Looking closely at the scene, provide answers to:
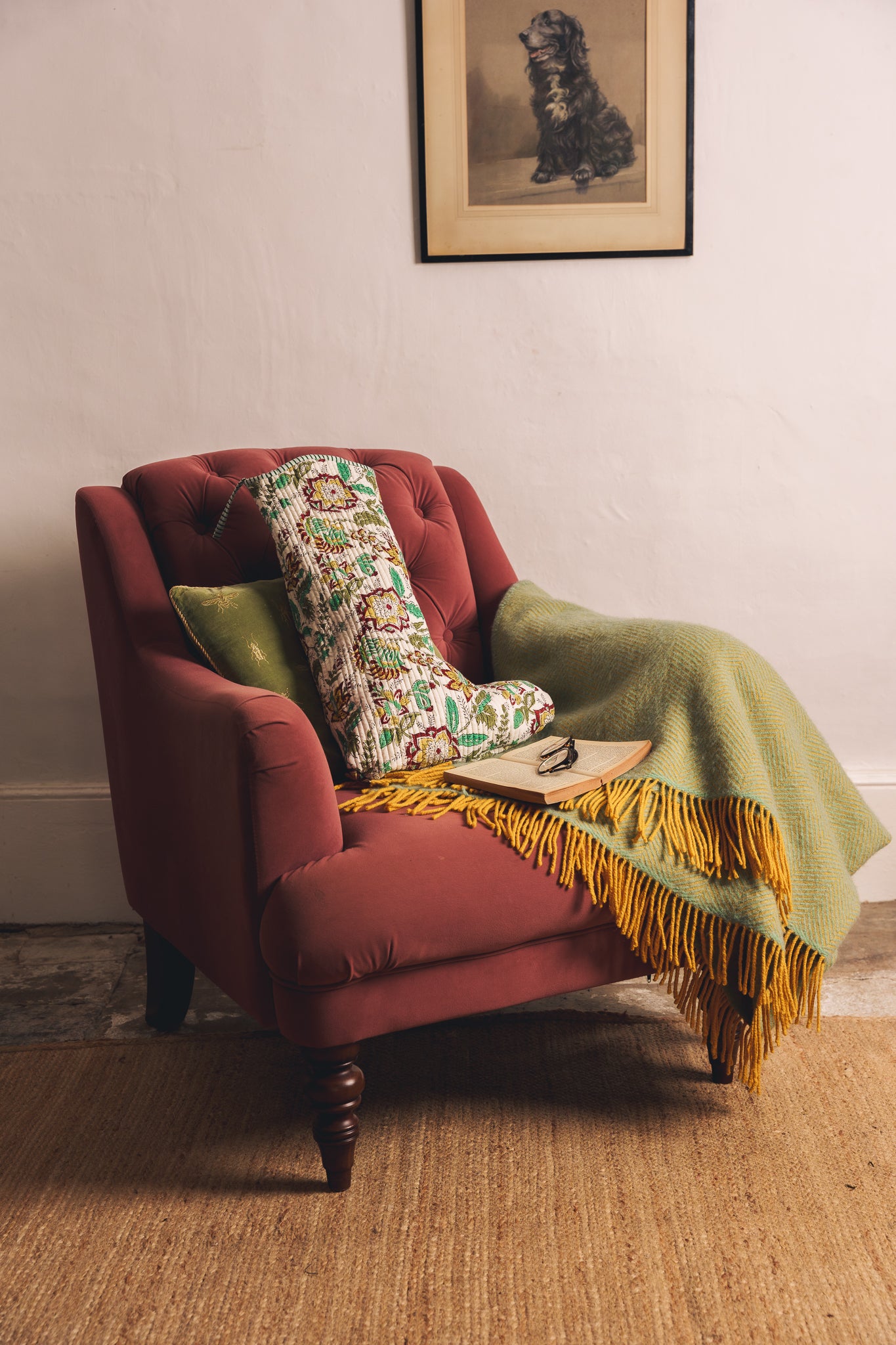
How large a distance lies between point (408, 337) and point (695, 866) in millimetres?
1339

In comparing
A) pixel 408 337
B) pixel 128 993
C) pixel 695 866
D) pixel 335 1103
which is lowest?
pixel 128 993

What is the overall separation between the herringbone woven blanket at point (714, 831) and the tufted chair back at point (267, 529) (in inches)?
16.0

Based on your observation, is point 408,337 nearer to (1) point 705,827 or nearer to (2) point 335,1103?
(1) point 705,827

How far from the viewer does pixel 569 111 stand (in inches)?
78.8

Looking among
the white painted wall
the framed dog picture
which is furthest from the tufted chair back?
the framed dog picture

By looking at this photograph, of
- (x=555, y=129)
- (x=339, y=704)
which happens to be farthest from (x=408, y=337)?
(x=339, y=704)

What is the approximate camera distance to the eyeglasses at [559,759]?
1.32 m

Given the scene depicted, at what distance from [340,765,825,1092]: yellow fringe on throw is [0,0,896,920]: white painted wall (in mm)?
979

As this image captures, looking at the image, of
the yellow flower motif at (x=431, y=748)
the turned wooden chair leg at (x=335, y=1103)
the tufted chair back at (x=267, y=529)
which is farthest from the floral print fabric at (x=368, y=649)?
the turned wooden chair leg at (x=335, y=1103)

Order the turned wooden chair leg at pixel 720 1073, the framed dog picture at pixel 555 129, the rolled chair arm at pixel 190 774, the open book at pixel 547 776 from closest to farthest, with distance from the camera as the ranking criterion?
1. the rolled chair arm at pixel 190 774
2. the open book at pixel 547 776
3. the turned wooden chair leg at pixel 720 1073
4. the framed dog picture at pixel 555 129

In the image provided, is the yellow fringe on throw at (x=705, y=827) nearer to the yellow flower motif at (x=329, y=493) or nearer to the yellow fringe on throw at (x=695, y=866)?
the yellow fringe on throw at (x=695, y=866)

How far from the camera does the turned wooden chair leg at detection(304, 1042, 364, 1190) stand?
45.9 inches

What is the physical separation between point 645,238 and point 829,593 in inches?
34.2

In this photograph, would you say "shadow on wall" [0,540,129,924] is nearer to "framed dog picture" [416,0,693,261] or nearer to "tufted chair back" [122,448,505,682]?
"tufted chair back" [122,448,505,682]
